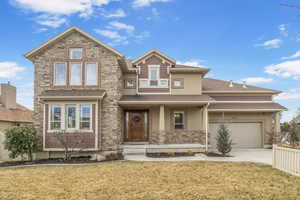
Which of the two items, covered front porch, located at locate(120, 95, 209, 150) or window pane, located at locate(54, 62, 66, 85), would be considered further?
covered front porch, located at locate(120, 95, 209, 150)

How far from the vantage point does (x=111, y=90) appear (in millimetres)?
12055

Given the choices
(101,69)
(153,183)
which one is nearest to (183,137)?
(101,69)

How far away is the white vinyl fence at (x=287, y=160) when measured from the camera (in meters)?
7.24

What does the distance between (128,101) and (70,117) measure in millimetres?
3531

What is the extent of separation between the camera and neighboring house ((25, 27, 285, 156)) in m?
11.4

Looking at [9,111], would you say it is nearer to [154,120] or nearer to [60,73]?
[60,73]

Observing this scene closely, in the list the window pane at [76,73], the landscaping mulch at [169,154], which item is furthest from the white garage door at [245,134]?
the window pane at [76,73]

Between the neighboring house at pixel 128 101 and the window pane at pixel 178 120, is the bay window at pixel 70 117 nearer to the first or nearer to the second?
the neighboring house at pixel 128 101

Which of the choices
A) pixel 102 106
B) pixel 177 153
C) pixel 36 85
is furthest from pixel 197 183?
pixel 36 85

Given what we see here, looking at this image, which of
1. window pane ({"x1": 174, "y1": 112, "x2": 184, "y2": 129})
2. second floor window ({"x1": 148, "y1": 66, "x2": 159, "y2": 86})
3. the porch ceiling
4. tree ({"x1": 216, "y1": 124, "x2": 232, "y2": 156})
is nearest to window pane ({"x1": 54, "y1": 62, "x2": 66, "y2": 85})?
the porch ceiling

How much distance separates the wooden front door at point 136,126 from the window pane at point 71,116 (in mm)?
4076

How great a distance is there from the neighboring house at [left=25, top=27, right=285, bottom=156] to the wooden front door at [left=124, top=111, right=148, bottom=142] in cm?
7

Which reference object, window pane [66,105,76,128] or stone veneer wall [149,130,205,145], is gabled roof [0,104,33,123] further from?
stone veneer wall [149,130,205,145]

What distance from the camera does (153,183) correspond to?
6414 millimetres
